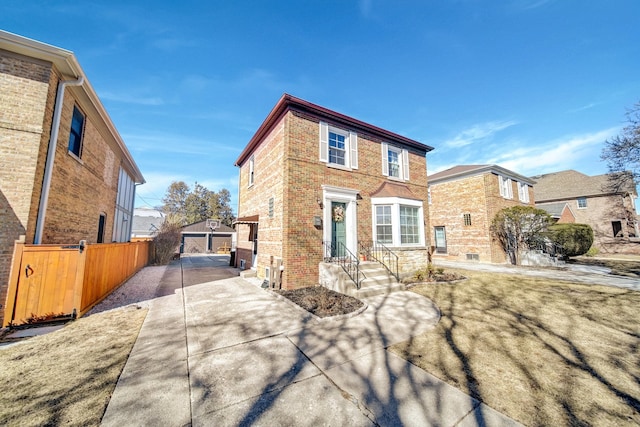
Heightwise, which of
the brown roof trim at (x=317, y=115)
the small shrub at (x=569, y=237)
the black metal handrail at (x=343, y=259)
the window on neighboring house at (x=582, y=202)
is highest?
the brown roof trim at (x=317, y=115)

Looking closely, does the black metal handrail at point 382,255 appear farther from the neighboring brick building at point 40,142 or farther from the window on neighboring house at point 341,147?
the neighboring brick building at point 40,142

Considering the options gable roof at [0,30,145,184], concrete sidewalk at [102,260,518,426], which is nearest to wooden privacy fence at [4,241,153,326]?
concrete sidewalk at [102,260,518,426]

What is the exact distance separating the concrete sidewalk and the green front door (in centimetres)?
415

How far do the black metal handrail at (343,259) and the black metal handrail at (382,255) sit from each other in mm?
701

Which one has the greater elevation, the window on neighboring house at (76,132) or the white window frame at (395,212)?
the window on neighboring house at (76,132)

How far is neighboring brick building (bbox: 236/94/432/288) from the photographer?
28.8ft

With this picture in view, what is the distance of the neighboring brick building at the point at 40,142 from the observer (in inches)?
218

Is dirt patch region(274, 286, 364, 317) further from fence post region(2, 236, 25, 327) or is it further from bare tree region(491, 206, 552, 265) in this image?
bare tree region(491, 206, 552, 265)

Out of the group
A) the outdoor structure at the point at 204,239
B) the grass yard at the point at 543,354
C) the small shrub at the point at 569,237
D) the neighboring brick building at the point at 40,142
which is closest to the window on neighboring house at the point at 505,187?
the small shrub at the point at 569,237

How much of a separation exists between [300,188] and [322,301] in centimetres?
413

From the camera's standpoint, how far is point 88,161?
898cm

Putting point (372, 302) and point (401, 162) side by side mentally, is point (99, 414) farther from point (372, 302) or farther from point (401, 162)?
point (401, 162)

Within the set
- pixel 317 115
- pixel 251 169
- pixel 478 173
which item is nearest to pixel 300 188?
pixel 317 115

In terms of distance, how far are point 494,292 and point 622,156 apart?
18.6 metres
